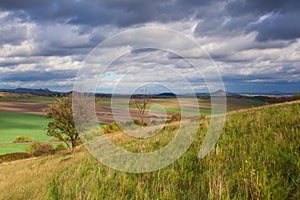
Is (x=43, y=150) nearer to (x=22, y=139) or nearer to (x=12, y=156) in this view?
(x=12, y=156)

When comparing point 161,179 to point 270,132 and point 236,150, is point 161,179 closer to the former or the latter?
point 236,150

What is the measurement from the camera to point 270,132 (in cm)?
839

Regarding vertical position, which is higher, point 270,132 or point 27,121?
point 270,132

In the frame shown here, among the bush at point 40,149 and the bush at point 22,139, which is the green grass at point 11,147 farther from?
the bush at point 40,149

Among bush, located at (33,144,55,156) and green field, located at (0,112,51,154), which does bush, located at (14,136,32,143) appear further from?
bush, located at (33,144,55,156)

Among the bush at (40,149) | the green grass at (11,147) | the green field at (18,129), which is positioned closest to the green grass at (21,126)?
the green field at (18,129)

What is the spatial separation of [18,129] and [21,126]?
406cm

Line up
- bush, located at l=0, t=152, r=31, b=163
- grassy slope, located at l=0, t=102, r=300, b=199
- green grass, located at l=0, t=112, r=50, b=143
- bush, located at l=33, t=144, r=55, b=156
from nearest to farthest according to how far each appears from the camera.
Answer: grassy slope, located at l=0, t=102, r=300, b=199, bush, located at l=0, t=152, r=31, b=163, bush, located at l=33, t=144, r=55, b=156, green grass, located at l=0, t=112, r=50, b=143

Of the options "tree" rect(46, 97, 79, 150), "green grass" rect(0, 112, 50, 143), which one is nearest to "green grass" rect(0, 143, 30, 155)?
"green grass" rect(0, 112, 50, 143)

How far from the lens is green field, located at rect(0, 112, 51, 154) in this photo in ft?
282

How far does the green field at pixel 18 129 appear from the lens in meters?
86.1

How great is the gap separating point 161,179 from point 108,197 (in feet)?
4.10

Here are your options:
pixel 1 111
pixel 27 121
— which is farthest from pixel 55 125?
pixel 1 111

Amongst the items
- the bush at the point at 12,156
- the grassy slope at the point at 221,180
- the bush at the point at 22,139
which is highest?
the grassy slope at the point at 221,180
